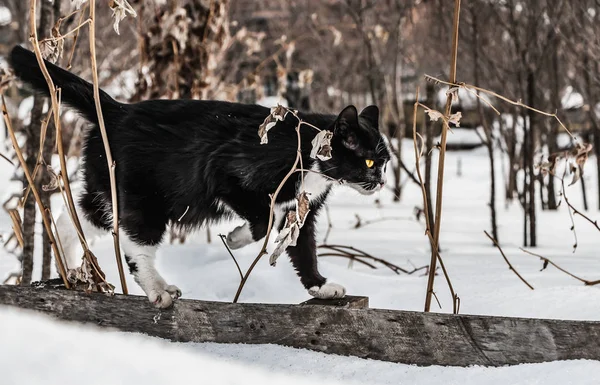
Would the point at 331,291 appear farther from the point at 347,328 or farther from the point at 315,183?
the point at 315,183

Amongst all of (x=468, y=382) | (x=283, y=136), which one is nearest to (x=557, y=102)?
(x=283, y=136)

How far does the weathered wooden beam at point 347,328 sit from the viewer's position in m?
2.02

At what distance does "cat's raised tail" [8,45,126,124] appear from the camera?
2.62 m

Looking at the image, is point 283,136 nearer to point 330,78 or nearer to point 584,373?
point 584,373

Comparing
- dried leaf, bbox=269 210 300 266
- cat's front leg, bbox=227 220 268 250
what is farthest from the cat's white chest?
dried leaf, bbox=269 210 300 266

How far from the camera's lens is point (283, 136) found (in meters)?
2.56

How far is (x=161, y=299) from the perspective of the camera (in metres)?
2.42

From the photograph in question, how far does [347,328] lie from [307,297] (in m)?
0.81

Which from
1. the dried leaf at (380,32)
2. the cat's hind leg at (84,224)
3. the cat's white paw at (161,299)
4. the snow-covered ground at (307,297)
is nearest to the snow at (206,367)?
the snow-covered ground at (307,297)

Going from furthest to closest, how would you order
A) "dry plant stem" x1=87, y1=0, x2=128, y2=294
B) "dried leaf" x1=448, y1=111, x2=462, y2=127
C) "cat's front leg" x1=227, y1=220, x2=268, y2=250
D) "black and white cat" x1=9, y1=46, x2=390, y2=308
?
"cat's front leg" x1=227, y1=220, x2=268, y2=250
"black and white cat" x1=9, y1=46, x2=390, y2=308
"dry plant stem" x1=87, y1=0, x2=128, y2=294
"dried leaf" x1=448, y1=111, x2=462, y2=127

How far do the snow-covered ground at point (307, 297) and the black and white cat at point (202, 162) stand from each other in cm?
30

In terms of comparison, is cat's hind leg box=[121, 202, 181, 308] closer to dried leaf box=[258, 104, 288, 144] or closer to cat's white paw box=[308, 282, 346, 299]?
cat's white paw box=[308, 282, 346, 299]

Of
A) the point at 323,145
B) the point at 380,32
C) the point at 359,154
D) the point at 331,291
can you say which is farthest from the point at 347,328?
the point at 380,32

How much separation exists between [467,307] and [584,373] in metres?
0.80
